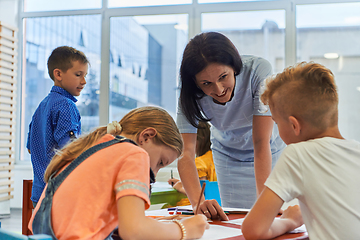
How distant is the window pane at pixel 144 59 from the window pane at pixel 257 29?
45cm

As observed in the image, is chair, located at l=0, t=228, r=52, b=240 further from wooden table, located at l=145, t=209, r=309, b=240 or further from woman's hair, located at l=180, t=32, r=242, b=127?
woman's hair, located at l=180, t=32, r=242, b=127

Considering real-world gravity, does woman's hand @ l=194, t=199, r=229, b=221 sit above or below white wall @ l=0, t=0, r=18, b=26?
below

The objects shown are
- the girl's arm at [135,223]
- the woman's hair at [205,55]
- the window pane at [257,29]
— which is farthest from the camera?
the window pane at [257,29]

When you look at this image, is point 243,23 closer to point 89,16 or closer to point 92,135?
point 89,16

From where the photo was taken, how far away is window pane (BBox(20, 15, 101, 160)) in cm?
473

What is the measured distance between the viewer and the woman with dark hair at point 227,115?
1405mm

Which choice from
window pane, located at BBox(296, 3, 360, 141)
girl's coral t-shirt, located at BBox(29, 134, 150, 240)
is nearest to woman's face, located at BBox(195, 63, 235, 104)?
girl's coral t-shirt, located at BBox(29, 134, 150, 240)

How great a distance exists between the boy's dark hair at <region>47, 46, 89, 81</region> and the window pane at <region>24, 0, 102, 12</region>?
276cm

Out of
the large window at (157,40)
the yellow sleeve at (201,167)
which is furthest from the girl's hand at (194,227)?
the large window at (157,40)

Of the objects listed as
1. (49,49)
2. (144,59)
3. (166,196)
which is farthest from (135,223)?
(49,49)

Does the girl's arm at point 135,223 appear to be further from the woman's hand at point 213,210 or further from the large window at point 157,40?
the large window at point 157,40

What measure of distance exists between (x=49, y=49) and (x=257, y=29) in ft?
9.44

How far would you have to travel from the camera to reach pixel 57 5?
4.92 meters

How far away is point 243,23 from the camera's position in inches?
177
